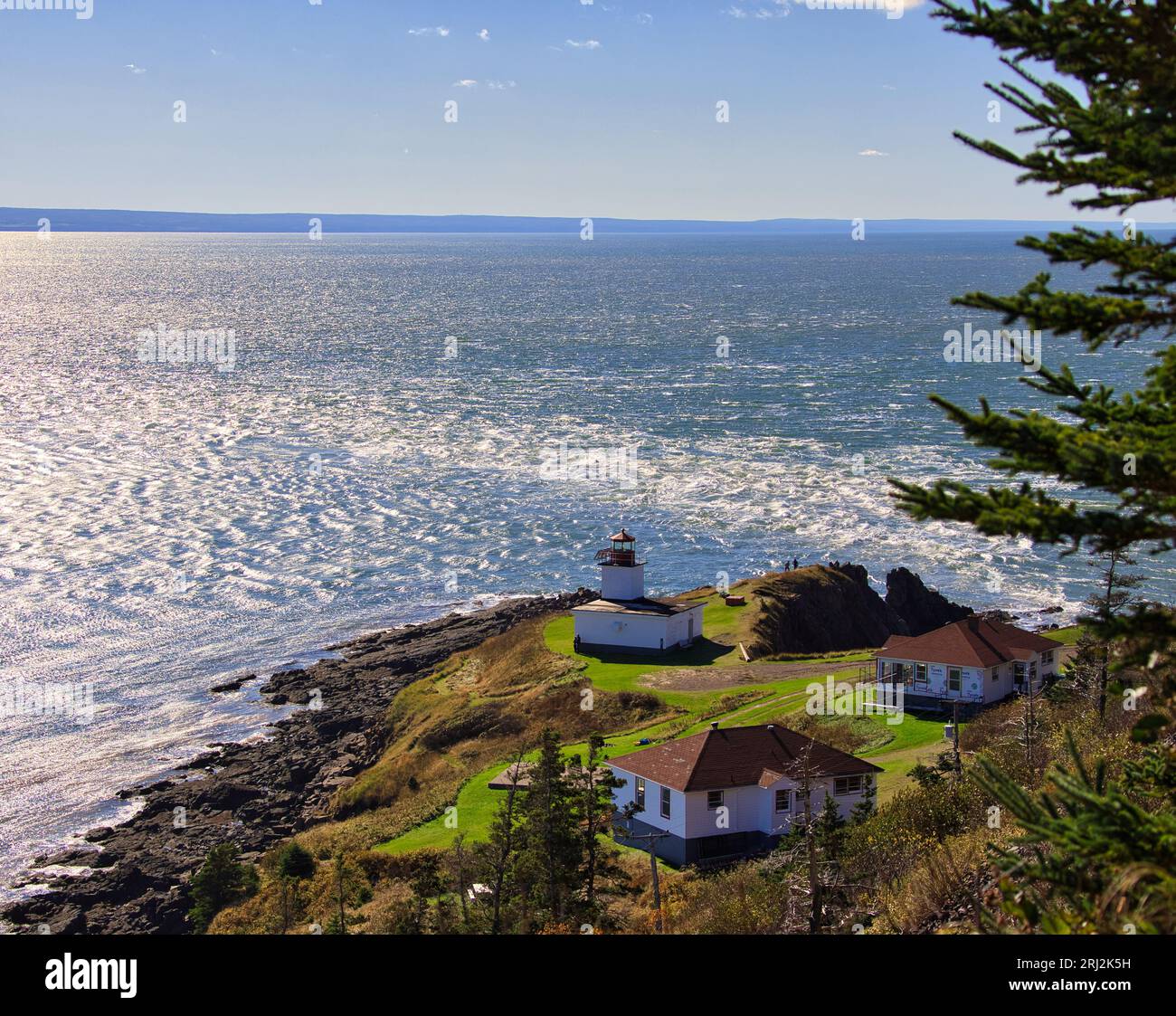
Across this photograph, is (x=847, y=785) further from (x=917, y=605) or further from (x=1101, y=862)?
(x=917, y=605)

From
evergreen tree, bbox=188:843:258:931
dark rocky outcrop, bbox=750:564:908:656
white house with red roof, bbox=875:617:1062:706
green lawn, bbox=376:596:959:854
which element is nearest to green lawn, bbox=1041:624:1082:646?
green lawn, bbox=376:596:959:854

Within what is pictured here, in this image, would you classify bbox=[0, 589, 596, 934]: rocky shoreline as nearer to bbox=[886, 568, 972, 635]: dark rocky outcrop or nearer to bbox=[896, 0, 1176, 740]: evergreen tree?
bbox=[886, 568, 972, 635]: dark rocky outcrop

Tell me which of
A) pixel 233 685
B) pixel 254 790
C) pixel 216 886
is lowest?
pixel 254 790

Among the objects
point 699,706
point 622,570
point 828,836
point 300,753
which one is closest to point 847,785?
point 828,836

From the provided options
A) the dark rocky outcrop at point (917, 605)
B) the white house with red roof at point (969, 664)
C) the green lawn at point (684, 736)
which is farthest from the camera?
the dark rocky outcrop at point (917, 605)

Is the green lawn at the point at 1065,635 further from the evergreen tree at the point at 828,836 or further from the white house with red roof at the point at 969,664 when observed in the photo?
the evergreen tree at the point at 828,836

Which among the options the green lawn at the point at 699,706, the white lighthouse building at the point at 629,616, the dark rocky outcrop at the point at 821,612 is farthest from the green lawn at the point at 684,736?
the dark rocky outcrop at the point at 821,612

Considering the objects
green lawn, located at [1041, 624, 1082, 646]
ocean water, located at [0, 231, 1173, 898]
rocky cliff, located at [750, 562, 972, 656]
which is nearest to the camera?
green lawn, located at [1041, 624, 1082, 646]
